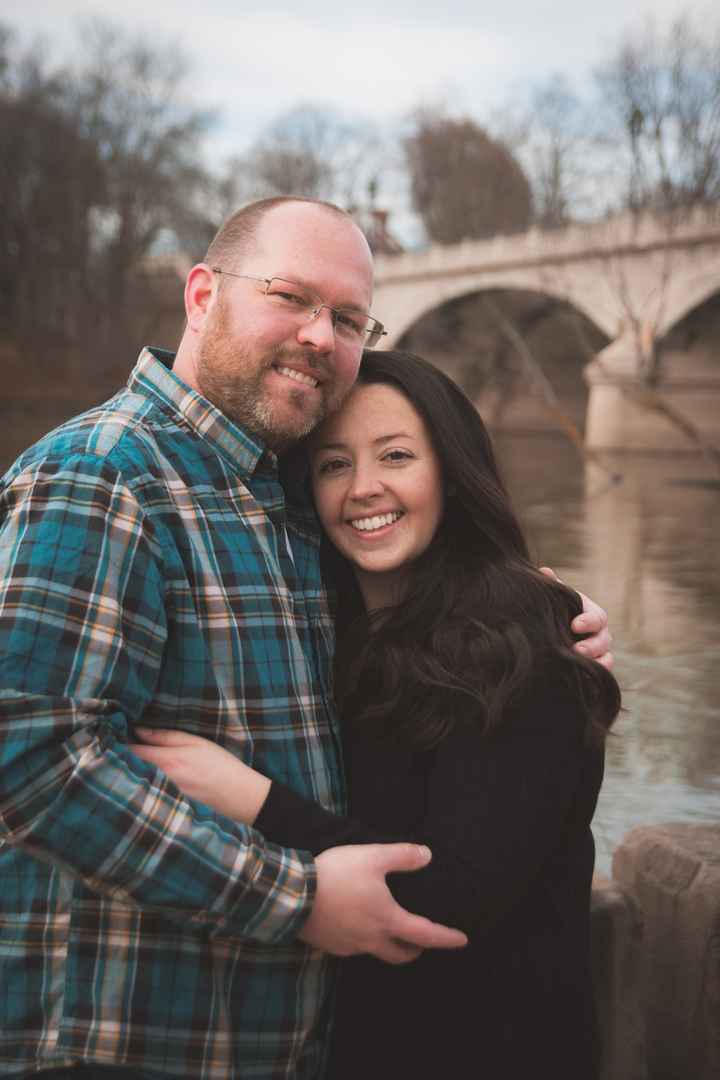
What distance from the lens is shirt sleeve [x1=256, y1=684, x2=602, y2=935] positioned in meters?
1.67

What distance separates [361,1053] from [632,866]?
961 millimetres

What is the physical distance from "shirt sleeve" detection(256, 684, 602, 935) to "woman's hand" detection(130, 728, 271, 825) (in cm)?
3

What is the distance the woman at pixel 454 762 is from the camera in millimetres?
1727

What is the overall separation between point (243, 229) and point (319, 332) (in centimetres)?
22

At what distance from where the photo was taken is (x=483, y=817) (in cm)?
173

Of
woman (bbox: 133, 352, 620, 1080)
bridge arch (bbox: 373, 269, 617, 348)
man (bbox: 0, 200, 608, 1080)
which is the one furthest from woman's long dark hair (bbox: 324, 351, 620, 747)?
bridge arch (bbox: 373, 269, 617, 348)

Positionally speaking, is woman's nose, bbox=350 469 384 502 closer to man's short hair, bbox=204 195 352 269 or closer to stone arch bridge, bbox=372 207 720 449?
man's short hair, bbox=204 195 352 269

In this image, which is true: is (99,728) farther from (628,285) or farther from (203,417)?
(628,285)

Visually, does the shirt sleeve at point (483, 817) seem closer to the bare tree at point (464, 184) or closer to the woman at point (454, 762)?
the woman at point (454, 762)

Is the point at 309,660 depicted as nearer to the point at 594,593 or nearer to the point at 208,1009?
the point at 208,1009

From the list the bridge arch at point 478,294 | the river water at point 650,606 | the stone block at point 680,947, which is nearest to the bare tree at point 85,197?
the bridge arch at point 478,294

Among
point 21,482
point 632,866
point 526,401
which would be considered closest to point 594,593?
A: point 632,866

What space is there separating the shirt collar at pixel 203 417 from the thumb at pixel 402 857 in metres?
0.59

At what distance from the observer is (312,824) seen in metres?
1.65
